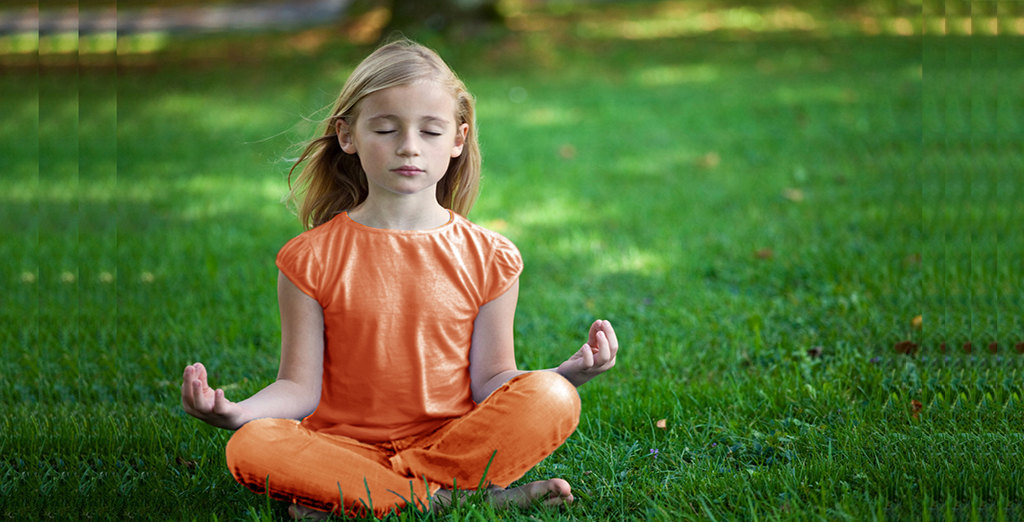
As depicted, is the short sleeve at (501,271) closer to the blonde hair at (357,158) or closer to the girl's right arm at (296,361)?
the blonde hair at (357,158)

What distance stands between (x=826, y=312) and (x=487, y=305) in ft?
6.55

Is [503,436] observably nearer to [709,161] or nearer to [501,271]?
[501,271]

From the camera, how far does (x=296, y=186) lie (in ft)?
8.46

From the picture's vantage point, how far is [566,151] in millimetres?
7082

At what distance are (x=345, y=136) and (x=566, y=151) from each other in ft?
15.9

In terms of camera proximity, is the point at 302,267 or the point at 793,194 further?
the point at 793,194

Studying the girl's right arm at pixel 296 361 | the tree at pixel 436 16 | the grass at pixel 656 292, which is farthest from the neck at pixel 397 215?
the tree at pixel 436 16

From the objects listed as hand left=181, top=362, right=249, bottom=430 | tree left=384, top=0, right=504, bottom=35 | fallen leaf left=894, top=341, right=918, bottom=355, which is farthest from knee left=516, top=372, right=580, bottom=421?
tree left=384, top=0, right=504, bottom=35

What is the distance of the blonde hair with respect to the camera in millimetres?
Result: 2266

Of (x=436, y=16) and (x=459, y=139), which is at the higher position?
(x=436, y=16)

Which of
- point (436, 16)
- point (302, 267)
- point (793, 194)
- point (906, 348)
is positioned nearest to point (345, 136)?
point (302, 267)

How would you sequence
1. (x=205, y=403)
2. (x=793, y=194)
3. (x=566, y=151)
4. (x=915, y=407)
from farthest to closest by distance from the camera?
(x=566, y=151)
(x=793, y=194)
(x=915, y=407)
(x=205, y=403)

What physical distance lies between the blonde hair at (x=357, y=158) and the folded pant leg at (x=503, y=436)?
686mm

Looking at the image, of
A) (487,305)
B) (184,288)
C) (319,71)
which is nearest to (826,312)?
(487,305)
